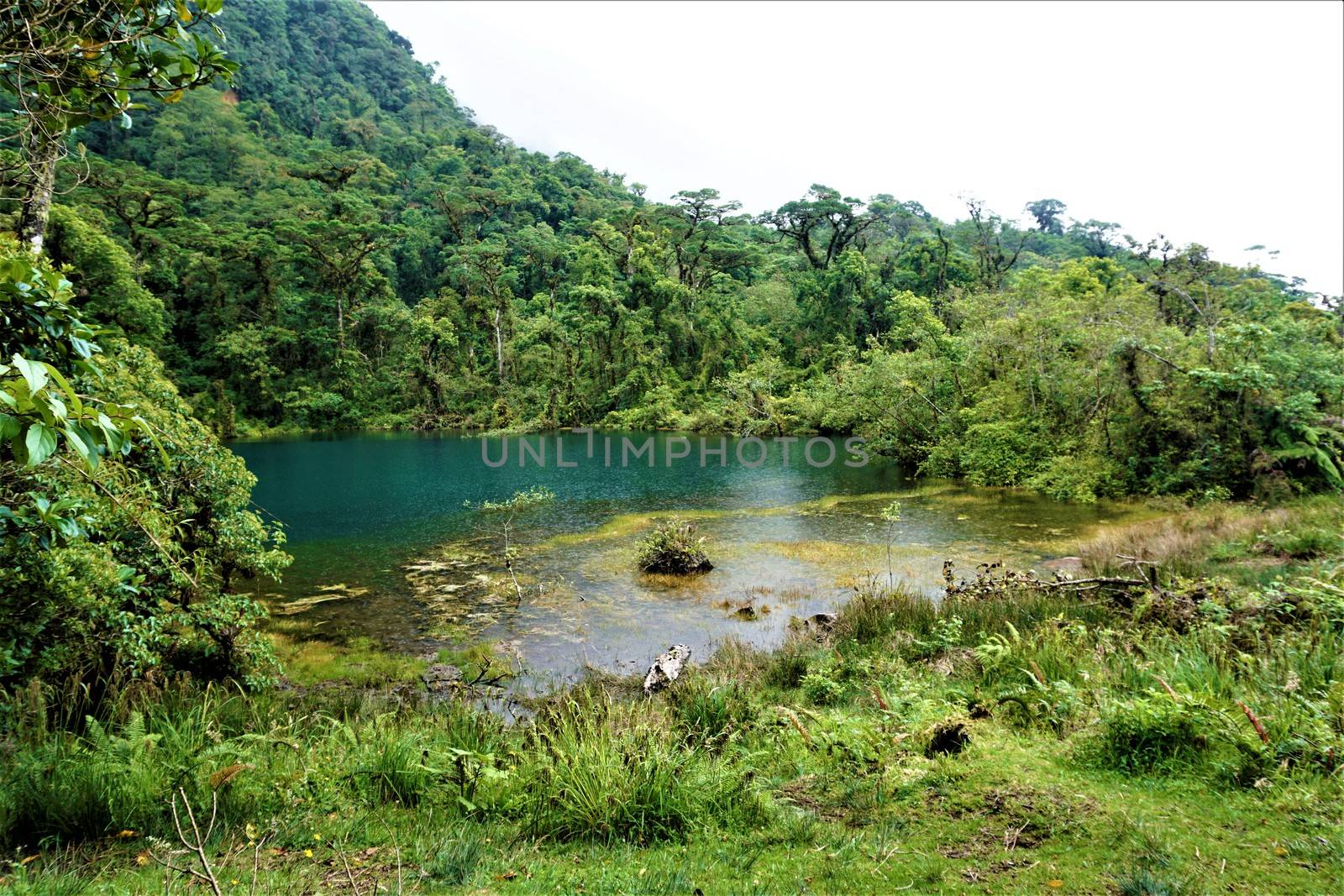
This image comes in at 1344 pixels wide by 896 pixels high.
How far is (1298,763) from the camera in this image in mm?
3500

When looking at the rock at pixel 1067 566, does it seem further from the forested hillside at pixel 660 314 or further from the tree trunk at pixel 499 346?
the tree trunk at pixel 499 346

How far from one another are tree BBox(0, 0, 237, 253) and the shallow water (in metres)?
7.02

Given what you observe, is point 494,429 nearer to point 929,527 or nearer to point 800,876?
point 929,527

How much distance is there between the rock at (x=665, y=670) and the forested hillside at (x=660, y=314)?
14.6 m

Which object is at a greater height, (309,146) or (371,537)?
(309,146)

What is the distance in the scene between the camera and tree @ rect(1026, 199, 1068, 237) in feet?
275

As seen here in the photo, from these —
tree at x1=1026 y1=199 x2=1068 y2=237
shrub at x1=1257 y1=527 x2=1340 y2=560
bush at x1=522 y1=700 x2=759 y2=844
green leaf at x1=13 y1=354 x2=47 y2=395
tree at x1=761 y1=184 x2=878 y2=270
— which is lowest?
bush at x1=522 y1=700 x2=759 y2=844

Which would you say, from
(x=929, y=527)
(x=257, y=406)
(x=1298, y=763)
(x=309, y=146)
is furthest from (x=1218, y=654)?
(x=309, y=146)

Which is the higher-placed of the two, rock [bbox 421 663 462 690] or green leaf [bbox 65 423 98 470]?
green leaf [bbox 65 423 98 470]

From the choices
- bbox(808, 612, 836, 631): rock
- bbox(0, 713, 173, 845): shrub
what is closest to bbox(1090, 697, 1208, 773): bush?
bbox(808, 612, 836, 631): rock

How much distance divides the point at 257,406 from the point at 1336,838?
5555cm

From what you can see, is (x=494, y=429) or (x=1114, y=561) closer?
(x=1114, y=561)

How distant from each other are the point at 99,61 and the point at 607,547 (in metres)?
12.7

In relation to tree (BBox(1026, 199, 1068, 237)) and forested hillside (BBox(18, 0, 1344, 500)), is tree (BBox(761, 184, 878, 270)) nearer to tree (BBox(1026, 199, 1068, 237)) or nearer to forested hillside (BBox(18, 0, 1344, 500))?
forested hillside (BBox(18, 0, 1344, 500))
